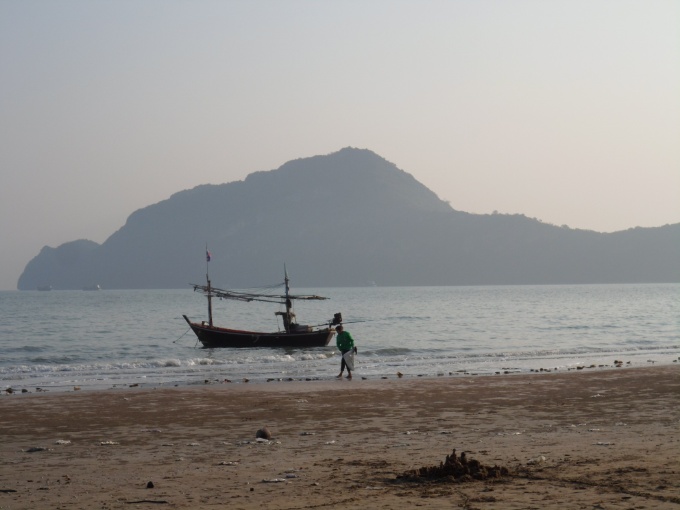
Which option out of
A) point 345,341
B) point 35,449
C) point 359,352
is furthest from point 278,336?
point 35,449

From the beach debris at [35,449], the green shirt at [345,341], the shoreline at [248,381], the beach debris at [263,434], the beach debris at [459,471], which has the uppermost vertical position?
the green shirt at [345,341]

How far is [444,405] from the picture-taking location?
1667 centimetres

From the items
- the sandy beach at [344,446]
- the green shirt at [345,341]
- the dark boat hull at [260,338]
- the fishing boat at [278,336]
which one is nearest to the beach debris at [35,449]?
the sandy beach at [344,446]

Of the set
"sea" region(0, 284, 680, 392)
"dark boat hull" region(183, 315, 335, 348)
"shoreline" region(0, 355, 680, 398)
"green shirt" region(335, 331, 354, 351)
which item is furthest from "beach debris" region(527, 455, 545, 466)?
"dark boat hull" region(183, 315, 335, 348)

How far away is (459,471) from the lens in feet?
30.6

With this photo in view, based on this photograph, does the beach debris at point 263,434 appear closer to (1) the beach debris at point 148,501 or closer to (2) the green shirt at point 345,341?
(1) the beach debris at point 148,501

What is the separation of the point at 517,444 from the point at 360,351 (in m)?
29.5

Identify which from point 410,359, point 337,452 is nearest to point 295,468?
point 337,452

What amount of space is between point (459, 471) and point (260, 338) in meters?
35.1

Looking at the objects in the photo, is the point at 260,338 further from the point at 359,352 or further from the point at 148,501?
the point at 148,501

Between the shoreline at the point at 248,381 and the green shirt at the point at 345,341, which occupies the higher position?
the green shirt at the point at 345,341

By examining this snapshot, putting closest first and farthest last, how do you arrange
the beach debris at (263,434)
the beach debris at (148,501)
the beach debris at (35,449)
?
the beach debris at (148,501), the beach debris at (35,449), the beach debris at (263,434)

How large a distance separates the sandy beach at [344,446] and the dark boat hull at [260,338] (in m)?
22.4

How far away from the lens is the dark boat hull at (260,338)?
43.2m
